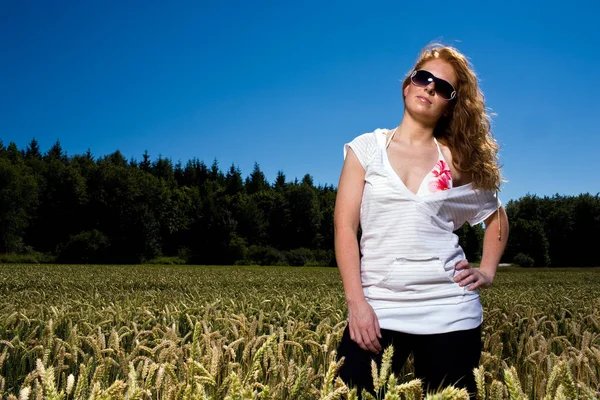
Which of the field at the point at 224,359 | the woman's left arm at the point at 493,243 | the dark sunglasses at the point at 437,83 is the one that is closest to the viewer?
the field at the point at 224,359

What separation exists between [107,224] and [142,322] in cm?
7909

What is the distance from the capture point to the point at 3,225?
6769 cm

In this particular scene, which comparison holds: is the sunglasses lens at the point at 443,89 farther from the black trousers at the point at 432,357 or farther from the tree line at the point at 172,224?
the tree line at the point at 172,224

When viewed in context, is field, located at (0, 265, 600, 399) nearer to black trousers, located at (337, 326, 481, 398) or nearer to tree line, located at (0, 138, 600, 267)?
black trousers, located at (337, 326, 481, 398)

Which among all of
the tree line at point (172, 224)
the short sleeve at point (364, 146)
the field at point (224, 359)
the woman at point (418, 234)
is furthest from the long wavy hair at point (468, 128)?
the tree line at point (172, 224)

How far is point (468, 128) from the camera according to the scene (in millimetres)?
2969

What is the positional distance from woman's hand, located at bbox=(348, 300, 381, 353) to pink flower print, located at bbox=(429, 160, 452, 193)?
2.23 ft

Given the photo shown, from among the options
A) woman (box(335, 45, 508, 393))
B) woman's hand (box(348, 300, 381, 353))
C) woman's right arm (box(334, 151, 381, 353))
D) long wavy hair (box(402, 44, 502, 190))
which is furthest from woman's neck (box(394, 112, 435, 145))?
woman's hand (box(348, 300, 381, 353))

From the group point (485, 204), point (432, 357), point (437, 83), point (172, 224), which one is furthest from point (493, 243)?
point (172, 224)

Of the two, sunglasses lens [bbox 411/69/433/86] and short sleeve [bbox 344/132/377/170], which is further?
sunglasses lens [bbox 411/69/433/86]

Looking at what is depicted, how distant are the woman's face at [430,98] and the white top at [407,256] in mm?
311

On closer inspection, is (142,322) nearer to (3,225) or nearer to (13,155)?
(3,225)

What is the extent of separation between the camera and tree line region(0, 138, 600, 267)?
72312mm

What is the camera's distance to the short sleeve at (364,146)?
271 cm
